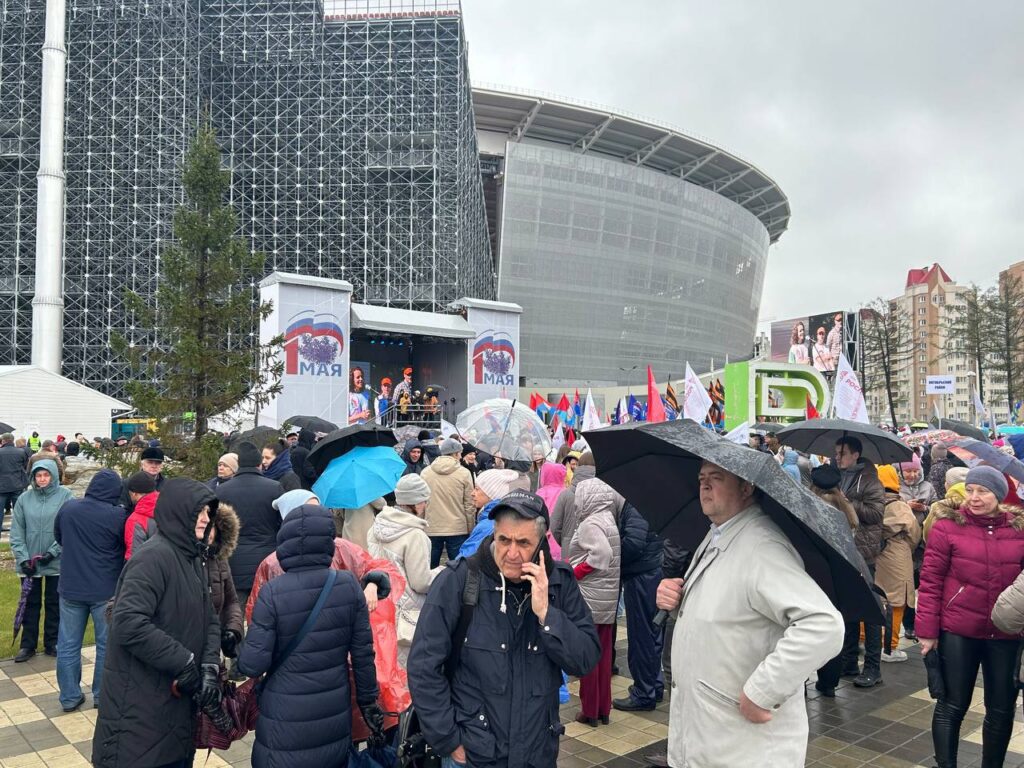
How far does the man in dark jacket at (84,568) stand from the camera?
567cm

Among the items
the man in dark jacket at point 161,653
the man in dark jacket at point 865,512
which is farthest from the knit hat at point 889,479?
the man in dark jacket at point 161,653

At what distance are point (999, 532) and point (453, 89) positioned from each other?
129ft

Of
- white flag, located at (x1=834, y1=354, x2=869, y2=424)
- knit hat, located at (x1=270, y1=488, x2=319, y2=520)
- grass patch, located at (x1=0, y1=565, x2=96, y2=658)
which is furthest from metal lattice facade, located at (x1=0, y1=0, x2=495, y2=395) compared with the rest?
knit hat, located at (x1=270, y1=488, x2=319, y2=520)

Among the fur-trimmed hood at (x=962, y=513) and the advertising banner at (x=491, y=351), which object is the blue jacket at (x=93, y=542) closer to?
the fur-trimmed hood at (x=962, y=513)

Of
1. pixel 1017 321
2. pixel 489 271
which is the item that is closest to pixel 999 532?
pixel 1017 321

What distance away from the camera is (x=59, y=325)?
115 feet

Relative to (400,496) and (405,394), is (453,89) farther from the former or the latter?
(400,496)

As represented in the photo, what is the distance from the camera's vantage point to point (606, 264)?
56.8 meters

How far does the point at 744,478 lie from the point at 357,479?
3.35 m

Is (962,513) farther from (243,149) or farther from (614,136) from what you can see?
(614,136)

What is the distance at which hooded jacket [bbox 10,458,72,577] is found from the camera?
654 cm

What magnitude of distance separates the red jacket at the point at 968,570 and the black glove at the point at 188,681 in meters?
3.67

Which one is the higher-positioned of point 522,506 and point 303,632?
point 522,506

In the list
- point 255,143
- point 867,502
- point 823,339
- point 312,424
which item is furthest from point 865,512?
point 823,339
